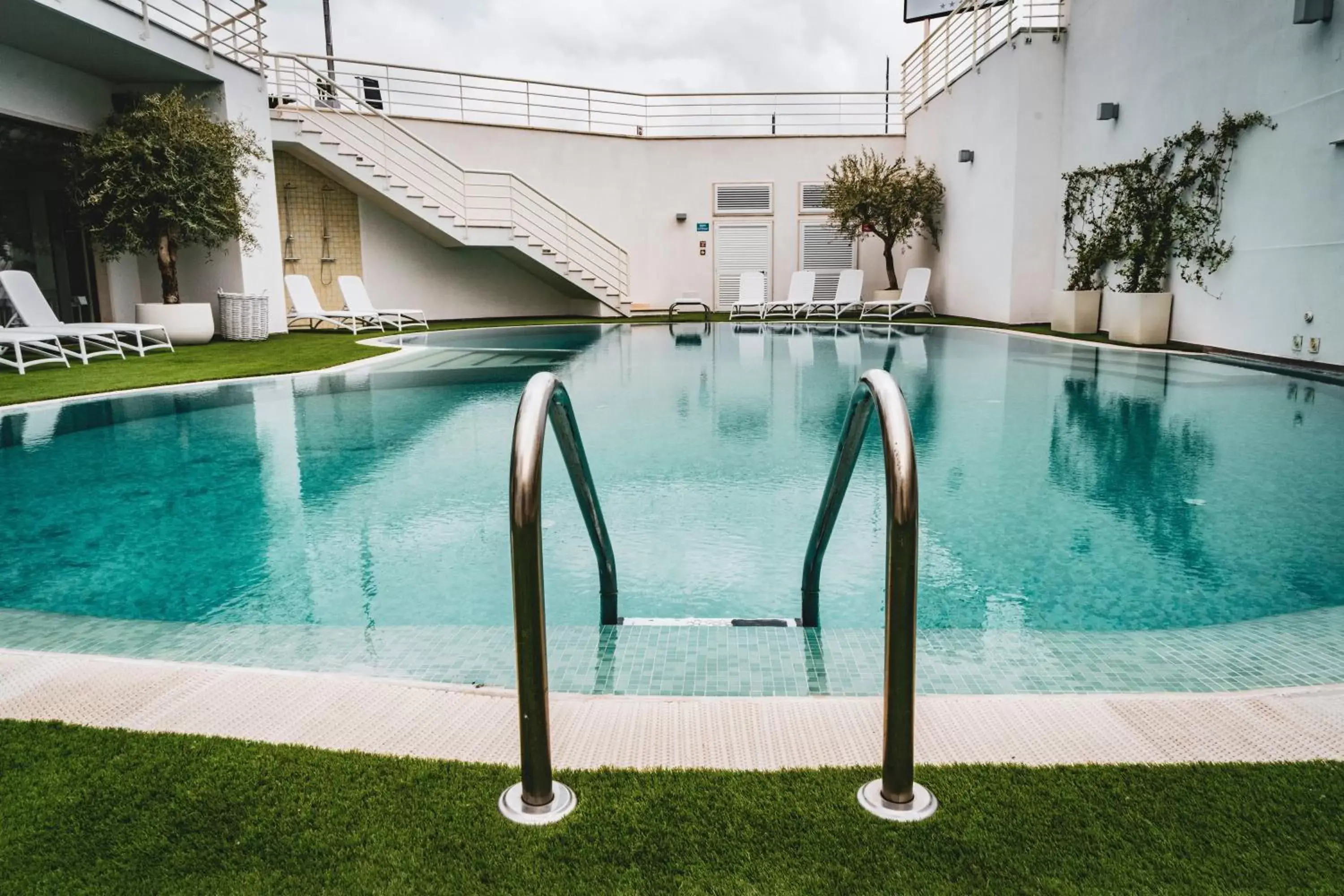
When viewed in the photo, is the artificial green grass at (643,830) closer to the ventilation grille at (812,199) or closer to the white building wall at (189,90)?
the white building wall at (189,90)

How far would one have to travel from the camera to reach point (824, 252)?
2022 cm

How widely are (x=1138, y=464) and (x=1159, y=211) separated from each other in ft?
25.6

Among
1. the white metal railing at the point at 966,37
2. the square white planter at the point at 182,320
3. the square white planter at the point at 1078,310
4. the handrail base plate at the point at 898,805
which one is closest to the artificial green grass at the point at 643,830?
the handrail base plate at the point at 898,805

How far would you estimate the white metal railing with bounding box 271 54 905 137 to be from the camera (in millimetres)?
17516

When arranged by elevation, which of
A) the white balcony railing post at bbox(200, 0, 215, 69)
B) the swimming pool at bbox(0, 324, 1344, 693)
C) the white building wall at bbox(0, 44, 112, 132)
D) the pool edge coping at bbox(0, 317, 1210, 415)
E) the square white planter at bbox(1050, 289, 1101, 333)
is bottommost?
the swimming pool at bbox(0, 324, 1344, 693)

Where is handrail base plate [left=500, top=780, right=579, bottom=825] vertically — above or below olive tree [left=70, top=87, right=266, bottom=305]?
below

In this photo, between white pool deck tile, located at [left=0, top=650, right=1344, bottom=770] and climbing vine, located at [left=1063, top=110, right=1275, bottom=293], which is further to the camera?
climbing vine, located at [left=1063, top=110, right=1275, bottom=293]

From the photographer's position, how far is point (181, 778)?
5.32ft

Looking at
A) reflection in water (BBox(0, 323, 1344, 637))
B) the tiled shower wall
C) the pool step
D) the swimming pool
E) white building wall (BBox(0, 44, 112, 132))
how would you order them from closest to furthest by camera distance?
the swimming pool
the pool step
reflection in water (BBox(0, 323, 1344, 637))
white building wall (BBox(0, 44, 112, 132))
the tiled shower wall

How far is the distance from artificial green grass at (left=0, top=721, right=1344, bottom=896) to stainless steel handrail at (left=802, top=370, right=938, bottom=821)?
0.05 metres

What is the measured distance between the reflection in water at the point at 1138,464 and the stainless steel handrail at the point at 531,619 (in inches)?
110

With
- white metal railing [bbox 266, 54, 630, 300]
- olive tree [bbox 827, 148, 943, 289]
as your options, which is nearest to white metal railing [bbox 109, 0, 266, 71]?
white metal railing [bbox 266, 54, 630, 300]

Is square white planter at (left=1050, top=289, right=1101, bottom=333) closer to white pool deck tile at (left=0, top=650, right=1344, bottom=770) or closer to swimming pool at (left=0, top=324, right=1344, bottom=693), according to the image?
swimming pool at (left=0, top=324, right=1344, bottom=693)

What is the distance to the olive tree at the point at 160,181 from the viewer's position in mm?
11367
